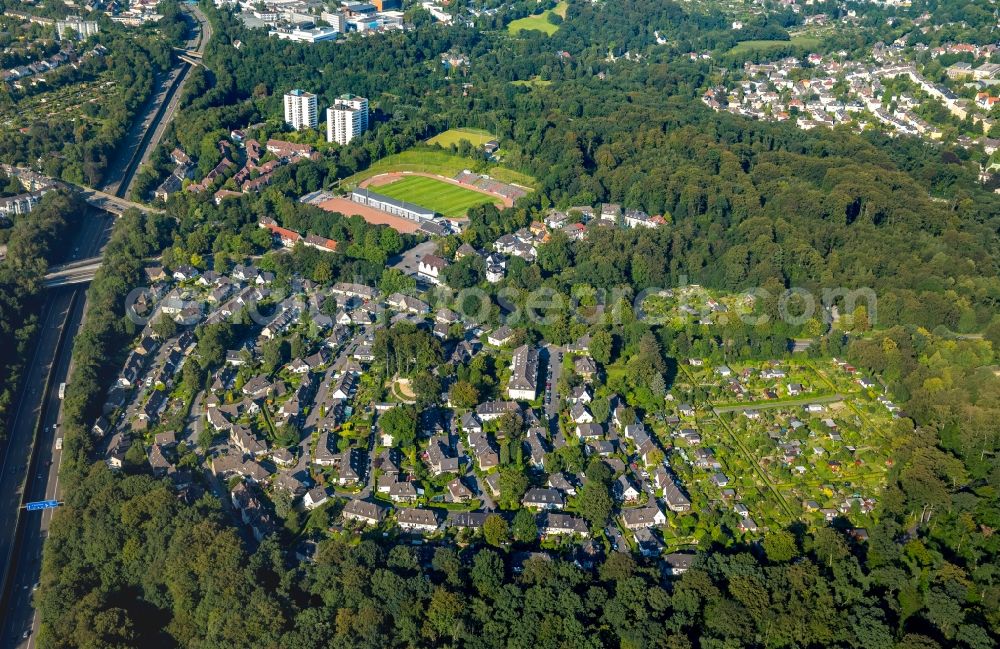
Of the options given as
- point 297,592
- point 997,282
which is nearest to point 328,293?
point 297,592

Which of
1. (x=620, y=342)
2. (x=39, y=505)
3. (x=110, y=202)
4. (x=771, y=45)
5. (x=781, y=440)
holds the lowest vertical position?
(x=110, y=202)

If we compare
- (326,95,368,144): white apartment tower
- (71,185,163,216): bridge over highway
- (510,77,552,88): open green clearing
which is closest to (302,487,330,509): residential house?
(71,185,163,216): bridge over highway

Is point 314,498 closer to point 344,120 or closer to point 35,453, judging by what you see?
point 35,453

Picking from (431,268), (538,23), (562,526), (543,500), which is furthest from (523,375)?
(538,23)

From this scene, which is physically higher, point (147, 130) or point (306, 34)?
point (306, 34)

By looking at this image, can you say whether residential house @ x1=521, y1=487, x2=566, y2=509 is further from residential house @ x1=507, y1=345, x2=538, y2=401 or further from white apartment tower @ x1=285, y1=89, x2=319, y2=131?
white apartment tower @ x1=285, y1=89, x2=319, y2=131

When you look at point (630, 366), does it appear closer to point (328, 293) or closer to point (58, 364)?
point (328, 293)

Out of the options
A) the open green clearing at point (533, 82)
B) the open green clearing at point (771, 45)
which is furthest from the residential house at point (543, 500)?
the open green clearing at point (771, 45)

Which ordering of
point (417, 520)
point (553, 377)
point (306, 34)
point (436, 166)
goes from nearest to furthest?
point (417, 520), point (553, 377), point (436, 166), point (306, 34)
